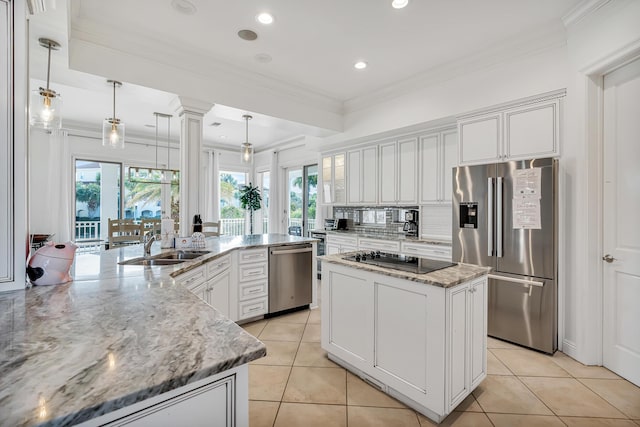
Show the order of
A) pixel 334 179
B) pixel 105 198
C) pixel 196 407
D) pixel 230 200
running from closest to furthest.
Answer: pixel 196 407 < pixel 334 179 < pixel 105 198 < pixel 230 200

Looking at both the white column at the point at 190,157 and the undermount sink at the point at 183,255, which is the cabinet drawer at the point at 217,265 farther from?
the white column at the point at 190,157

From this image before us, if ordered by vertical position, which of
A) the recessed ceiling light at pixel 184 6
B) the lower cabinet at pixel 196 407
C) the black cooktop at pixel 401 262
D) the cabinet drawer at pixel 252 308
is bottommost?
the cabinet drawer at pixel 252 308

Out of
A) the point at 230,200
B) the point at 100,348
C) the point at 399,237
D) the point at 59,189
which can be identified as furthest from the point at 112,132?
the point at 230,200

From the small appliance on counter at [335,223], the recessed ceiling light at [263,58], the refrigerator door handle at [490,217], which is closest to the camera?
the refrigerator door handle at [490,217]

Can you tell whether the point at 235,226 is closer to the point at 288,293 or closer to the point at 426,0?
the point at 288,293

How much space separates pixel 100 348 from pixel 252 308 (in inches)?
103

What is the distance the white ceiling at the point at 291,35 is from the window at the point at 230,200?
13.6ft

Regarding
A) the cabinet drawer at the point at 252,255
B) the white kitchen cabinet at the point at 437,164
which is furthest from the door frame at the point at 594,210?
the cabinet drawer at the point at 252,255

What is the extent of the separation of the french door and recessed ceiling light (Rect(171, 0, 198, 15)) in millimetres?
4017

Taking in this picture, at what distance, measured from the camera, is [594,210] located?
2453 millimetres

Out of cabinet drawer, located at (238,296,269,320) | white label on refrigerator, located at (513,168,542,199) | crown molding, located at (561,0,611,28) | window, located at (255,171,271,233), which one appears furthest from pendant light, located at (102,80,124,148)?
window, located at (255,171,271,233)

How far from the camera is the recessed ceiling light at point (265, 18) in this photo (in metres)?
2.55

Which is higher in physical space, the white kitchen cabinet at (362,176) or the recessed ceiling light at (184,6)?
the recessed ceiling light at (184,6)

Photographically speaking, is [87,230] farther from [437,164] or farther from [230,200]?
[437,164]
